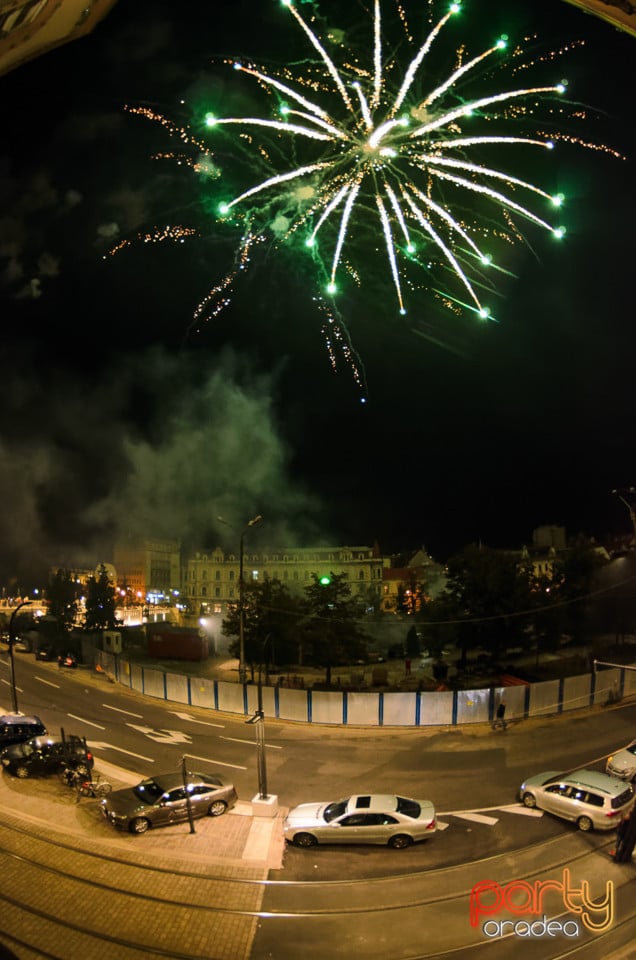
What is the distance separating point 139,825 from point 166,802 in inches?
26.5

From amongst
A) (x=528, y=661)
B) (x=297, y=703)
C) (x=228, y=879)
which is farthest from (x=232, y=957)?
(x=528, y=661)

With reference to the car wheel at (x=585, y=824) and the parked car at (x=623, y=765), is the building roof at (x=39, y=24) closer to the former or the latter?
the car wheel at (x=585, y=824)

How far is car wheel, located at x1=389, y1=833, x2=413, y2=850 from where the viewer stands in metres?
11.4

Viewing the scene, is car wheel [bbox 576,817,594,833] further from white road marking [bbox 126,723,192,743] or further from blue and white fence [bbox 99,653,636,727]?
white road marking [bbox 126,723,192,743]

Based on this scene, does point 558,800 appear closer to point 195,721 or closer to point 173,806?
point 173,806

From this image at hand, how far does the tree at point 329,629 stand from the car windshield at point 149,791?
1702 centimetres

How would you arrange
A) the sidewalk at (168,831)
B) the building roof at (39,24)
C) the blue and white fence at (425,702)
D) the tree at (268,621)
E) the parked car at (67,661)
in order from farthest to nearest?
the parked car at (67,661)
the tree at (268,621)
the blue and white fence at (425,702)
the sidewalk at (168,831)
the building roof at (39,24)

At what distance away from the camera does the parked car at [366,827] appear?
1142cm

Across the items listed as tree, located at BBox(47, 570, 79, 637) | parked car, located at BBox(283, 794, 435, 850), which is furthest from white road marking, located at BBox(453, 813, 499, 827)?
tree, located at BBox(47, 570, 79, 637)

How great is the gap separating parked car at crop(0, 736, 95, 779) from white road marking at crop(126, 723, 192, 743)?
417 centimetres

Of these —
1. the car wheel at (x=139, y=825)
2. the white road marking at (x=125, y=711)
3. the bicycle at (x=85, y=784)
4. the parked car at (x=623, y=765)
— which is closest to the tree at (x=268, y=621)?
the white road marking at (x=125, y=711)

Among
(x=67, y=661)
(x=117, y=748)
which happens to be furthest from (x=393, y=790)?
(x=67, y=661)

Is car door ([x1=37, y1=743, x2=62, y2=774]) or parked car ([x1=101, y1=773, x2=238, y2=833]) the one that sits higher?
parked car ([x1=101, y1=773, x2=238, y2=833])

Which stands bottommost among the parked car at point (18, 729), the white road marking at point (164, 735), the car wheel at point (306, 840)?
the white road marking at point (164, 735)
